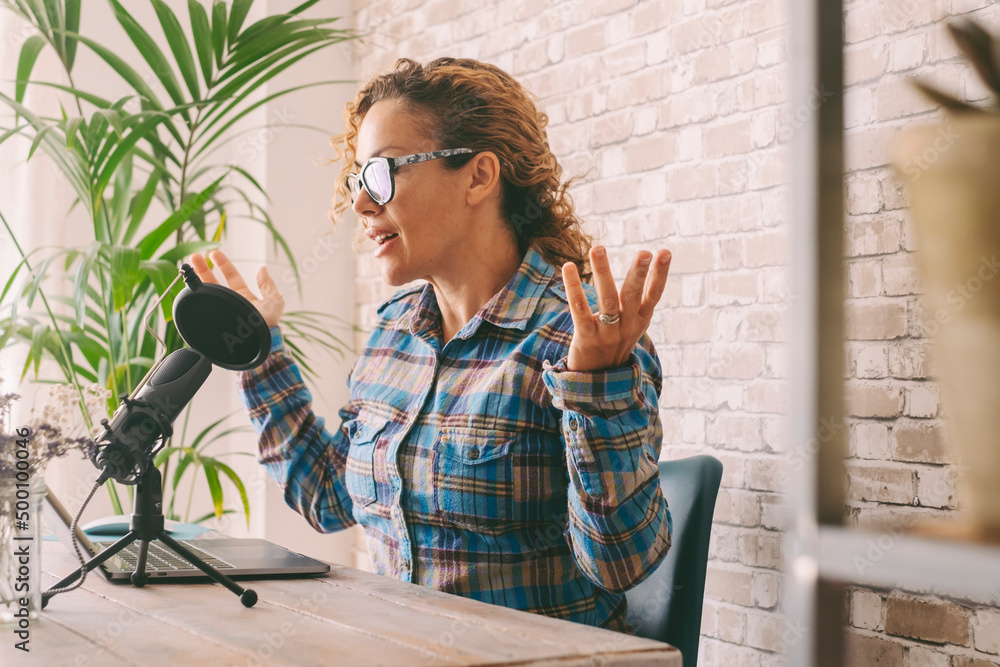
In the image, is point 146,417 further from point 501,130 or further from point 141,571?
point 501,130

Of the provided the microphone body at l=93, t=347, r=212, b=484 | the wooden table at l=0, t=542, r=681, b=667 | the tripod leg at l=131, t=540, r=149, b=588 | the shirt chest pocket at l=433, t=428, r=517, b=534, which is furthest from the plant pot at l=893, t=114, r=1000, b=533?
the shirt chest pocket at l=433, t=428, r=517, b=534

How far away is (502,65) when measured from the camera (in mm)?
2793

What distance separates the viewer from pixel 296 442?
6.05ft

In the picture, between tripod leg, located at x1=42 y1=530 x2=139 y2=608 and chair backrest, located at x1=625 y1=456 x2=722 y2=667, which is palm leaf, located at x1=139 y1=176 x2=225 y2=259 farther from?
chair backrest, located at x1=625 y1=456 x2=722 y2=667

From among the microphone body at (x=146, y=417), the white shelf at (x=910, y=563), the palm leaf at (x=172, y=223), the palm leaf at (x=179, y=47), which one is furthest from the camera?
the palm leaf at (x=179, y=47)

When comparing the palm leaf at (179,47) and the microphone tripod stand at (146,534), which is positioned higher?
the palm leaf at (179,47)

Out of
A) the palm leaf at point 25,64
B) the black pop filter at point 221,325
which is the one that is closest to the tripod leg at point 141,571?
the black pop filter at point 221,325

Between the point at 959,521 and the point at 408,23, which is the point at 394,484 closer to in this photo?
the point at 959,521

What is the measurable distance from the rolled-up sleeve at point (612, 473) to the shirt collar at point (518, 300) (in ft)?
0.94

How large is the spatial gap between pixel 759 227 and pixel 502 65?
1.14 m

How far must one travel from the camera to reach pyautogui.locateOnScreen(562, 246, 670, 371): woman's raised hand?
116cm

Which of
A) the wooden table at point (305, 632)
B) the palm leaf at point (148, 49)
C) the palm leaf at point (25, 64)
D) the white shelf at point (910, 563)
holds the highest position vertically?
the palm leaf at point (148, 49)

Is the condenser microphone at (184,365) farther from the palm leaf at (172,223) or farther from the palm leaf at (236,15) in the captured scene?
the palm leaf at (236,15)

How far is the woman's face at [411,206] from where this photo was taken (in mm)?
1704
